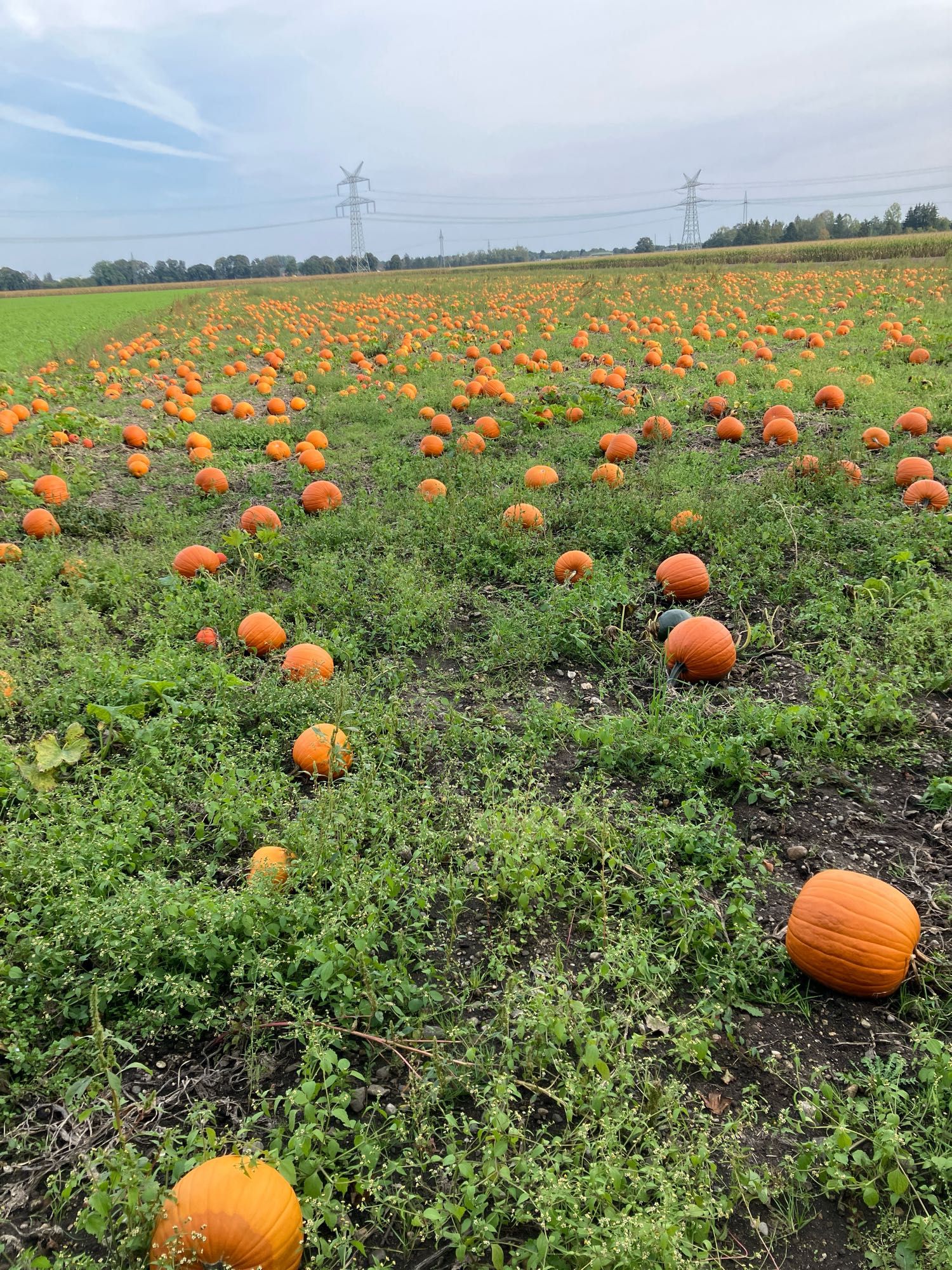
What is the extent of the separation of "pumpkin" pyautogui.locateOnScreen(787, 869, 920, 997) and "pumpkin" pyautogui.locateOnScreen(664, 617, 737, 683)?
6.54 feet

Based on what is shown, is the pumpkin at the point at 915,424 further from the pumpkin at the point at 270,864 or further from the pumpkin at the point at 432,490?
the pumpkin at the point at 270,864

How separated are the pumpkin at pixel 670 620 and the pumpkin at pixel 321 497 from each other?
418 cm

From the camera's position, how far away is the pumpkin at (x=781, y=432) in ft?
27.6

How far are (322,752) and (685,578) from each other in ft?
10.8

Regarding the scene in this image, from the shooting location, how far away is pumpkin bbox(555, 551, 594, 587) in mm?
6121

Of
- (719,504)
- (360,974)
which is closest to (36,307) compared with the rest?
(719,504)

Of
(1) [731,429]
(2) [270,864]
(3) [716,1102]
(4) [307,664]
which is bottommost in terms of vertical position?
(3) [716,1102]

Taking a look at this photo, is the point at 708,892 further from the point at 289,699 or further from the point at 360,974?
the point at 289,699

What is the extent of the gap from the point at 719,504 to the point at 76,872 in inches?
237

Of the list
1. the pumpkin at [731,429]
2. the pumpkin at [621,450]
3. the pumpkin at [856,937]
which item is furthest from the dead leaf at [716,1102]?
the pumpkin at [731,429]

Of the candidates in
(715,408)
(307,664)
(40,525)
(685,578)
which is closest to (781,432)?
(715,408)

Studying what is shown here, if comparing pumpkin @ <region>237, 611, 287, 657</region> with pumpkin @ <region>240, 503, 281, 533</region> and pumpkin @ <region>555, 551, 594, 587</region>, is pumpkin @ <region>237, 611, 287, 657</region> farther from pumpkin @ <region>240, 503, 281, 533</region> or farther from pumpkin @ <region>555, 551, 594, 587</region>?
pumpkin @ <region>555, 551, 594, 587</region>

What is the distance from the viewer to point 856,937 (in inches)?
113

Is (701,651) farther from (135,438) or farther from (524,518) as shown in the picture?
(135,438)
